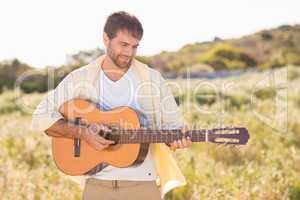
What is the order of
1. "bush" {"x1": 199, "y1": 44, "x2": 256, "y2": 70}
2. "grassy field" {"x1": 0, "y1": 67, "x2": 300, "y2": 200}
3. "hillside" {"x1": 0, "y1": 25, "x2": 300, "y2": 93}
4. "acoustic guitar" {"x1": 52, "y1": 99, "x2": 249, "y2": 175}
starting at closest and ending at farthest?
"acoustic guitar" {"x1": 52, "y1": 99, "x2": 249, "y2": 175} < "grassy field" {"x1": 0, "y1": 67, "x2": 300, "y2": 200} < "hillside" {"x1": 0, "y1": 25, "x2": 300, "y2": 93} < "bush" {"x1": 199, "y1": 44, "x2": 256, "y2": 70}

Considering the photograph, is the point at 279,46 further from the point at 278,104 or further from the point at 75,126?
the point at 75,126

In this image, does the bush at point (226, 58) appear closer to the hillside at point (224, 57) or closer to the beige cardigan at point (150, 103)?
the hillside at point (224, 57)

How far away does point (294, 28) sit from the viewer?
1821 inches

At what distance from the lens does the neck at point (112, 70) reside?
3.93 meters

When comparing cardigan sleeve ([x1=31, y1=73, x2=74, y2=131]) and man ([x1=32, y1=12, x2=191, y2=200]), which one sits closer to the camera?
man ([x1=32, y1=12, x2=191, y2=200])

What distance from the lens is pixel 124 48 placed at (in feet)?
12.6

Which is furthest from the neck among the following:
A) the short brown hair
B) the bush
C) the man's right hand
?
the bush

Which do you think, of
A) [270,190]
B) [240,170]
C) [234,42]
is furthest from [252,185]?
[234,42]

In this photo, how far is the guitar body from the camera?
3908 mm

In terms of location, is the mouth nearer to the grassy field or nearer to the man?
the man

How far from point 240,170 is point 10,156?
10.4 ft

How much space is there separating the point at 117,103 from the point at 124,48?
1.10 feet

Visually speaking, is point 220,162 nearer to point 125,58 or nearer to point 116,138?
point 116,138

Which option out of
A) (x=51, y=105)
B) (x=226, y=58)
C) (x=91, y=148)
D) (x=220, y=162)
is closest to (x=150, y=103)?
(x=91, y=148)
